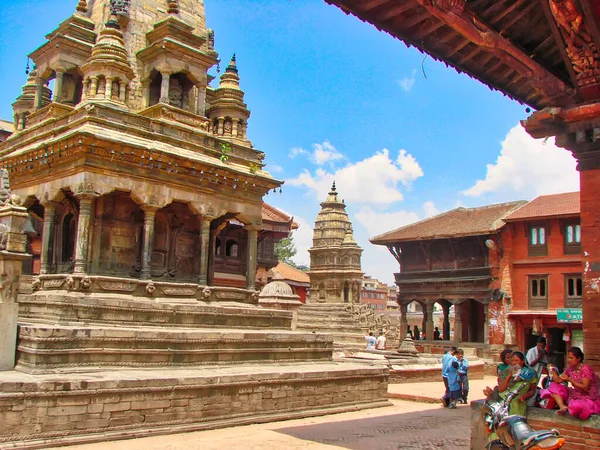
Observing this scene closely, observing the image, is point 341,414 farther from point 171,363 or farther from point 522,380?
point 522,380

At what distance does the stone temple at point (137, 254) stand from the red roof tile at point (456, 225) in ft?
55.6

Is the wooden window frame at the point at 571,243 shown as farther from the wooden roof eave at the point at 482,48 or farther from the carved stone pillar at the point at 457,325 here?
the wooden roof eave at the point at 482,48

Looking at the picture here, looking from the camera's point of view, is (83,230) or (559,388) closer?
(559,388)

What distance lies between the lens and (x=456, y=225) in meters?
33.7

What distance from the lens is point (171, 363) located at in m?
12.7

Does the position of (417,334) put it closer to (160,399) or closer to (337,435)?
(337,435)

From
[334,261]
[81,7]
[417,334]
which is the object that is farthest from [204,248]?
[334,261]

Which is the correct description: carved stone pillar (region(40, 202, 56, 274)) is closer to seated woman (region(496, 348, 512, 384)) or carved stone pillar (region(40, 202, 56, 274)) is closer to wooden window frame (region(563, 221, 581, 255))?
seated woman (region(496, 348, 512, 384))

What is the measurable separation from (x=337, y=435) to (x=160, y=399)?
3.37 meters

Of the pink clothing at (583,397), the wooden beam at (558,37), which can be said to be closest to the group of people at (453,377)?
the pink clothing at (583,397)

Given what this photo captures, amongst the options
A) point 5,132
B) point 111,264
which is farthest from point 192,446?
point 5,132

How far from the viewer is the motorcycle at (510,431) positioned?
5.26 meters

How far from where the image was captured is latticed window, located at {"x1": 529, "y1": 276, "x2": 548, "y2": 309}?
96.5 ft

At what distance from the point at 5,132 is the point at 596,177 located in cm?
2593
